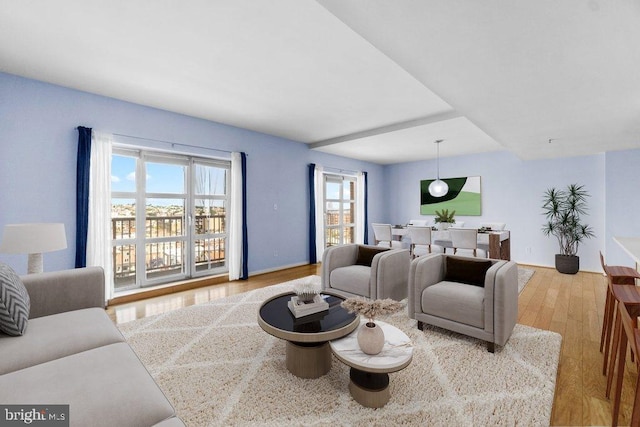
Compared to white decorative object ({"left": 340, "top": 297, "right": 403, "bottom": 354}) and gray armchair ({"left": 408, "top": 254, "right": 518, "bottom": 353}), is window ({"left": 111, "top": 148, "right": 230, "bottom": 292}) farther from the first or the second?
white decorative object ({"left": 340, "top": 297, "right": 403, "bottom": 354})

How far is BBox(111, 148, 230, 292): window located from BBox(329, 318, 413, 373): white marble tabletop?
11.2 ft

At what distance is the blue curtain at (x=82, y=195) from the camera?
324 centimetres

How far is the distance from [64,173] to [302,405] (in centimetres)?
363

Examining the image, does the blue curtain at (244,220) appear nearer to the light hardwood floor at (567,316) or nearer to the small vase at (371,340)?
the light hardwood floor at (567,316)

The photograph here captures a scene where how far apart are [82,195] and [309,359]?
3274 mm

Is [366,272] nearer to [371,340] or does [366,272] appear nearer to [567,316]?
[371,340]

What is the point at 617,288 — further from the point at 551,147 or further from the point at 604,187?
the point at 604,187

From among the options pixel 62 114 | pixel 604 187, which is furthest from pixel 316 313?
pixel 604 187

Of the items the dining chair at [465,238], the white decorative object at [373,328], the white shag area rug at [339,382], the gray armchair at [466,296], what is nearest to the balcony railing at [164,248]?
the white shag area rug at [339,382]

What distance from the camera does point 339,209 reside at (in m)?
7.01

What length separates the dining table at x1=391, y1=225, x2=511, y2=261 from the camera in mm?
4516

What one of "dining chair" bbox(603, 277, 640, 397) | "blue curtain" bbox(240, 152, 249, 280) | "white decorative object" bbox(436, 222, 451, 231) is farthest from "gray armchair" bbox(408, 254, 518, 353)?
"blue curtain" bbox(240, 152, 249, 280)

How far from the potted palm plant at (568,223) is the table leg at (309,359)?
5312 millimetres

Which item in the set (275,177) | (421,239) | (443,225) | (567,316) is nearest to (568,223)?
(443,225)
